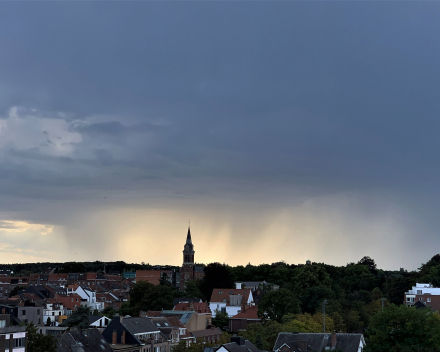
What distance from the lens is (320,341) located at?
7900cm

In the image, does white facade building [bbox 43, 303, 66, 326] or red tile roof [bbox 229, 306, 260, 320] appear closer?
red tile roof [bbox 229, 306, 260, 320]

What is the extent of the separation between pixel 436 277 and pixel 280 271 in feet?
177

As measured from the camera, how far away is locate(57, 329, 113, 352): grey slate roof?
69.4 metres

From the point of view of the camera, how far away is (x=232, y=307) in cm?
13862

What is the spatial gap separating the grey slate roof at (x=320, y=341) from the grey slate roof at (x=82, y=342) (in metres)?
23.2

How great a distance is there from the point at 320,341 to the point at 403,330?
65.1 ft

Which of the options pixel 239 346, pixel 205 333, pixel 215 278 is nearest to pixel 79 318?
pixel 205 333

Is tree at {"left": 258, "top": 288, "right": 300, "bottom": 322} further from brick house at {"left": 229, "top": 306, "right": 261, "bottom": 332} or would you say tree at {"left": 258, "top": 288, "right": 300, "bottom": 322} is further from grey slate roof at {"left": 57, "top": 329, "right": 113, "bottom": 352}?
grey slate roof at {"left": 57, "top": 329, "right": 113, "bottom": 352}

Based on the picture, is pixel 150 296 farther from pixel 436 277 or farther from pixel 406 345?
pixel 406 345

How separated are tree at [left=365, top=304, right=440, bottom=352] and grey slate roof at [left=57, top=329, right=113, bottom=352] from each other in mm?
33235

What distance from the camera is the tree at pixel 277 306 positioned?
350ft

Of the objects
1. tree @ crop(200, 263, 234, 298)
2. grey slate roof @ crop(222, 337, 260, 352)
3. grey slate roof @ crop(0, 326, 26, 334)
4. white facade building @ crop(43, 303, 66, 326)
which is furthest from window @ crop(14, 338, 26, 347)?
tree @ crop(200, 263, 234, 298)

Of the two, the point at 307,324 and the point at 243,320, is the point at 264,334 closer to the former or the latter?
the point at 307,324

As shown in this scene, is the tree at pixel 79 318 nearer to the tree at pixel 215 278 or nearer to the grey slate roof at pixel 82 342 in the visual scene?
the grey slate roof at pixel 82 342
